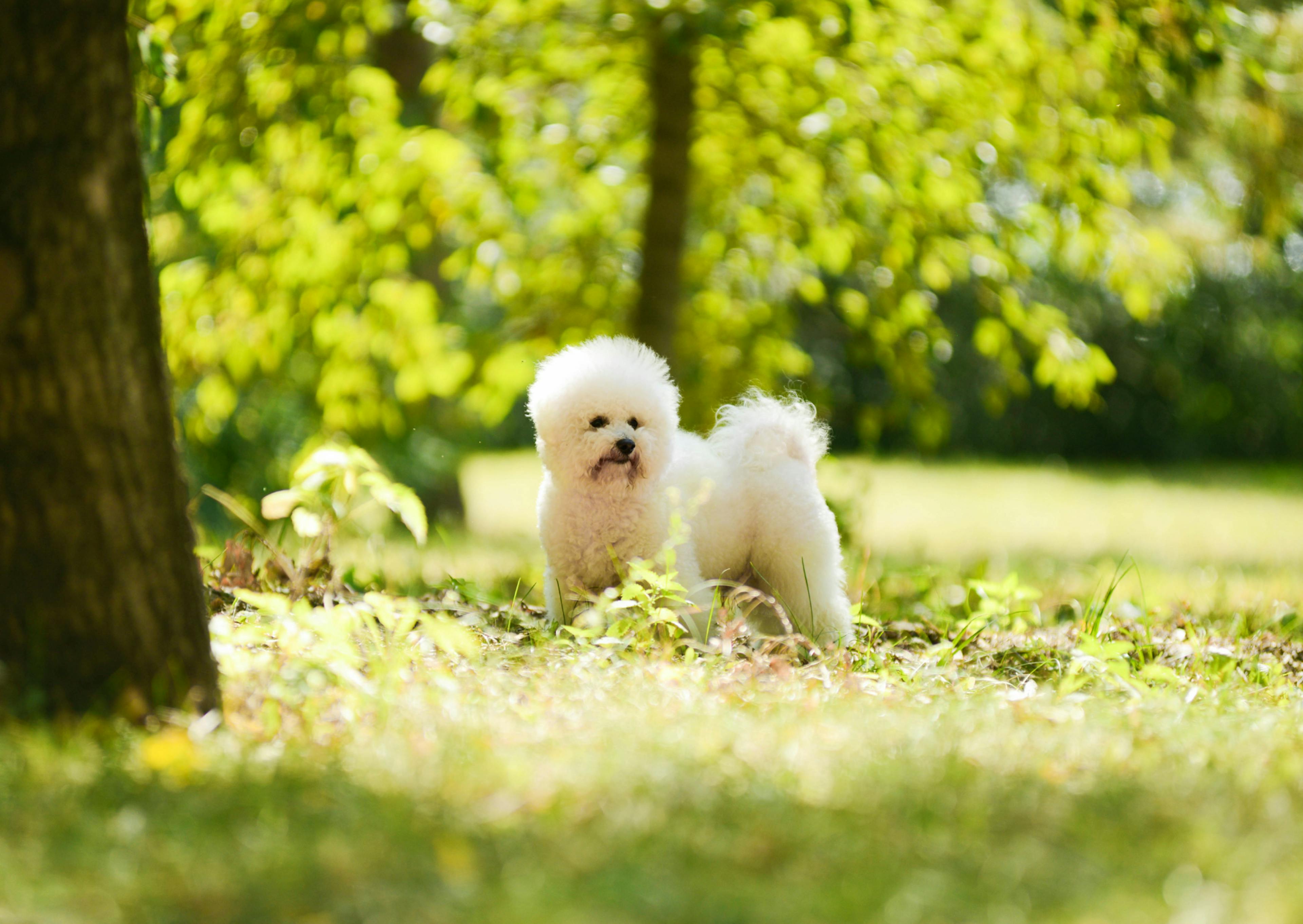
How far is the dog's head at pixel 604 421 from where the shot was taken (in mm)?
3436

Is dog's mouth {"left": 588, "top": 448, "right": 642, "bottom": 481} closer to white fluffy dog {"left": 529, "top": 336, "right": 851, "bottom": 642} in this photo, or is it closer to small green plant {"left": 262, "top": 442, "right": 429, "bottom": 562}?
white fluffy dog {"left": 529, "top": 336, "right": 851, "bottom": 642}

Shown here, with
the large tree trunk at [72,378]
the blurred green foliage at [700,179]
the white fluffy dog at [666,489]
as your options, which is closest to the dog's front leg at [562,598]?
the white fluffy dog at [666,489]

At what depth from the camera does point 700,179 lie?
6.70 meters

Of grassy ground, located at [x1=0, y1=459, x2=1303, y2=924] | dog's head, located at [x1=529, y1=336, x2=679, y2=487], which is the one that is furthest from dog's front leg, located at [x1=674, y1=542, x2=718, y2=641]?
dog's head, located at [x1=529, y1=336, x2=679, y2=487]

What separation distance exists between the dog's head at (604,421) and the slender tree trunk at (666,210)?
2389 mm

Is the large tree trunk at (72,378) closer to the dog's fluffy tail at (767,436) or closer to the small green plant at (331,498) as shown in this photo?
the small green plant at (331,498)

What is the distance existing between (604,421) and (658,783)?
167 cm

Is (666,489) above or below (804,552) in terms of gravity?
above

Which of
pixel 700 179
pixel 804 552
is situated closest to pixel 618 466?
pixel 804 552

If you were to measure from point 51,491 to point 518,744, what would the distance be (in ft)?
3.38

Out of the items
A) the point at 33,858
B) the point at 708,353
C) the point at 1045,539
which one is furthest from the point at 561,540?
the point at 1045,539

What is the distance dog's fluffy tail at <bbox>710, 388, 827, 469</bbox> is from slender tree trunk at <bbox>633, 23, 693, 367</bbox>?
2.06 metres

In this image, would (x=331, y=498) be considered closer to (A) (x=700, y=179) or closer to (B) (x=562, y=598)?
(B) (x=562, y=598)

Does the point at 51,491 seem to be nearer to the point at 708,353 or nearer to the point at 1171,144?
the point at 708,353
